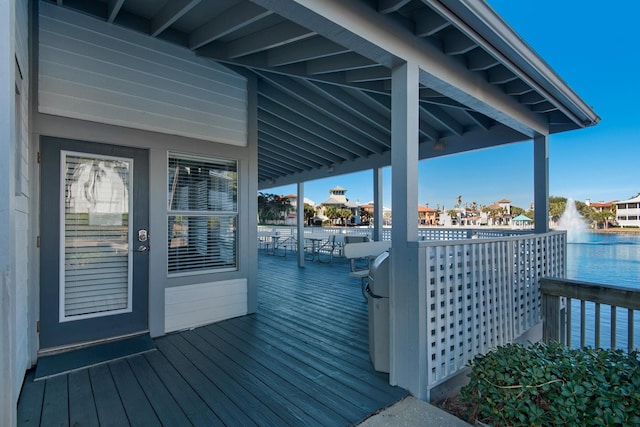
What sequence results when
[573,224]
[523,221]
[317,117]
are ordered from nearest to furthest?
[317,117] < [573,224] < [523,221]

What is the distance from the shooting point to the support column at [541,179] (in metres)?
4.43

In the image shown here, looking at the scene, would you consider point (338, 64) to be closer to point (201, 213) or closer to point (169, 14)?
point (169, 14)

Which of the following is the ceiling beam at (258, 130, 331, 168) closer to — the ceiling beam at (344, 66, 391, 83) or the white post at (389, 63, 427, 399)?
the ceiling beam at (344, 66, 391, 83)

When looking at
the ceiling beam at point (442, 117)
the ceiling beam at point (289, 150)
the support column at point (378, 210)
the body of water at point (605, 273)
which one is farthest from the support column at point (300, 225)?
the body of water at point (605, 273)

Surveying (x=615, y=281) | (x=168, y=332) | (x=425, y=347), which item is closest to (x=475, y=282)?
(x=425, y=347)

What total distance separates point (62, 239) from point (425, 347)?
3252mm

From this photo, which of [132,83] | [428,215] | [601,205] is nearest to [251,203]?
[132,83]

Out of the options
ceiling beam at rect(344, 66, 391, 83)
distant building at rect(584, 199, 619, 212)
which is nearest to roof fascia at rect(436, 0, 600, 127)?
ceiling beam at rect(344, 66, 391, 83)

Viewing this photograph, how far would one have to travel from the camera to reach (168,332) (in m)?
3.43

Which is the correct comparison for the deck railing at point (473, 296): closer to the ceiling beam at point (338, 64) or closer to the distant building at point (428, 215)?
the ceiling beam at point (338, 64)

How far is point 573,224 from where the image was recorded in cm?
1720

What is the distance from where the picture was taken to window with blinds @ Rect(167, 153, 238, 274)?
3.60m

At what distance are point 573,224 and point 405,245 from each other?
Answer: 775 inches

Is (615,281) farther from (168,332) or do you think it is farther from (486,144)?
(168,332)
